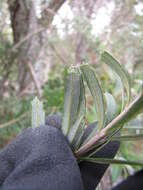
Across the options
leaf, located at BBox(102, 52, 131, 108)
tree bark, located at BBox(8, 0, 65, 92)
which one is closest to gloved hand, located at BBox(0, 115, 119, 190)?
leaf, located at BBox(102, 52, 131, 108)

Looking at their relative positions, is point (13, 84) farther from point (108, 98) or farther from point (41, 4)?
point (108, 98)

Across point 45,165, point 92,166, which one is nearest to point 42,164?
point 45,165

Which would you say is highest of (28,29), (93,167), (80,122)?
(28,29)

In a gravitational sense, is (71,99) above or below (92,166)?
above

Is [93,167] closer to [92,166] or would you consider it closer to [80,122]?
[92,166]

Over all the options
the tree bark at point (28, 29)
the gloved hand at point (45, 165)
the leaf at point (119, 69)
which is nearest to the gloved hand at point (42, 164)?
the gloved hand at point (45, 165)

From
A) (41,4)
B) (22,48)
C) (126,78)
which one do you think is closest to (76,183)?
(126,78)
